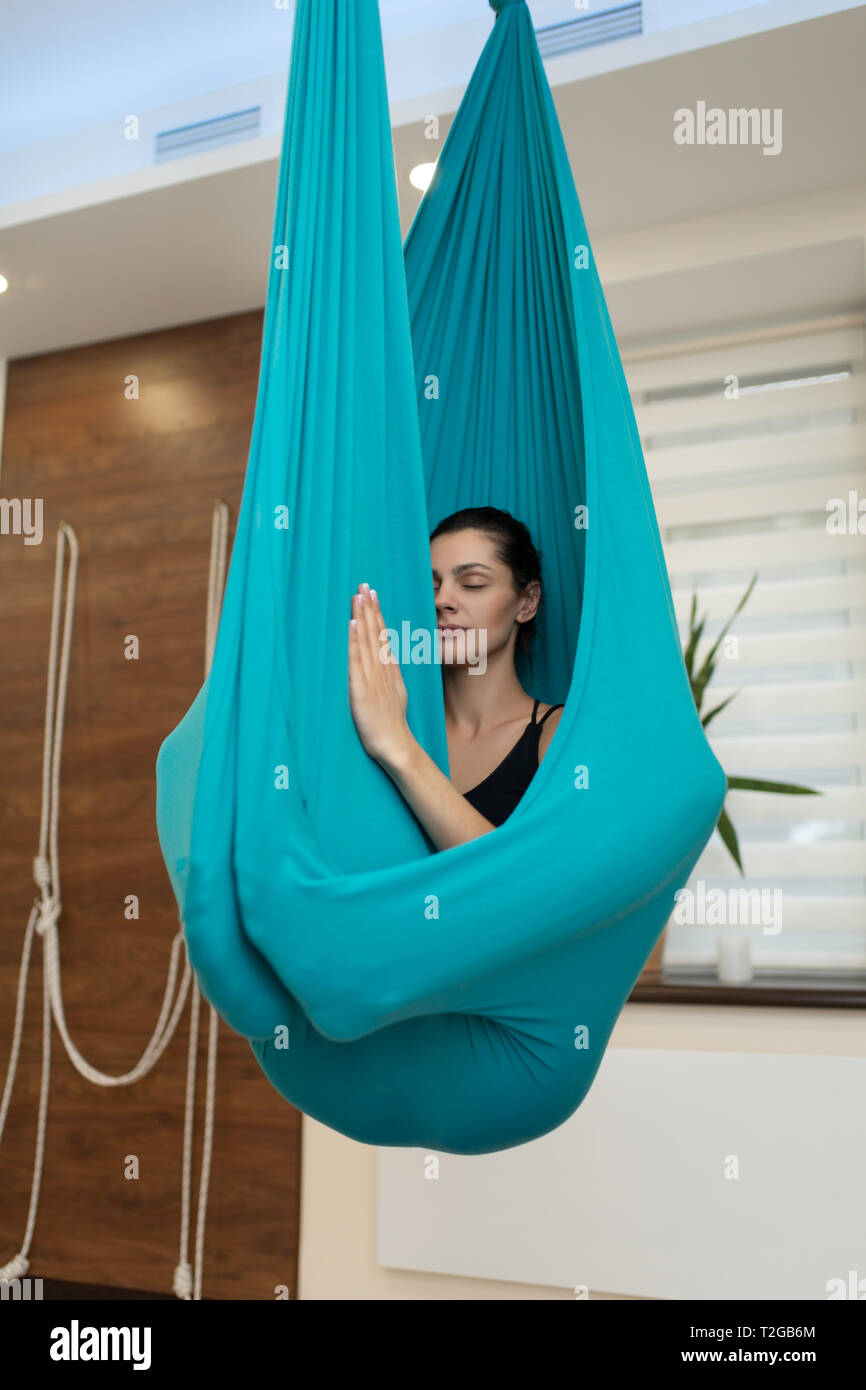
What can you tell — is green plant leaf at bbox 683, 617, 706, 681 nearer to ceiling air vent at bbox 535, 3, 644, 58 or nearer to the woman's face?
the woman's face

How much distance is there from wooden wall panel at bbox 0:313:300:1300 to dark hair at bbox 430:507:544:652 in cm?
107

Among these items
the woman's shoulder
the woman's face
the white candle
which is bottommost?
the white candle

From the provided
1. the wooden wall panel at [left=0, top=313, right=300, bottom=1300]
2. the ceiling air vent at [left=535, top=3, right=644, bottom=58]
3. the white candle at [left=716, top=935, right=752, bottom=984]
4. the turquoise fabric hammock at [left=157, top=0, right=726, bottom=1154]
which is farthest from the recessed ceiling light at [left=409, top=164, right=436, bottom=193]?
the white candle at [left=716, top=935, right=752, bottom=984]

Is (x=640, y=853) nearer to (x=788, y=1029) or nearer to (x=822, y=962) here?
(x=788, y=1029)

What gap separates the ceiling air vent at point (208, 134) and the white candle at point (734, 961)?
1.70 meters

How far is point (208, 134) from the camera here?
1.97m

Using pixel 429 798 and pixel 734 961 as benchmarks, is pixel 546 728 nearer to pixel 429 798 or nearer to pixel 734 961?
pixel 429 798

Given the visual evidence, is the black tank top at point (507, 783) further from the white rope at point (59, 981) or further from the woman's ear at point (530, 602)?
the white rope at point (59, 981)

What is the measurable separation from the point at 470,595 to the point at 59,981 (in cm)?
→ 146

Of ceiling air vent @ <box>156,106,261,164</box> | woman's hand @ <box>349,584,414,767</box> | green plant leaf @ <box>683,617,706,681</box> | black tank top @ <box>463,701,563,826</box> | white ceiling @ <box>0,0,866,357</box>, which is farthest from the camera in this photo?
ceiling air vent @ <box>156,106,261,164</box>

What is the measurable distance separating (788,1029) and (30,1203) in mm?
1534

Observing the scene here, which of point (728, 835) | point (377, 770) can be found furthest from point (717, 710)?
point (377, 770)

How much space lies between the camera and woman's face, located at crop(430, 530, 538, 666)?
1.19 metres
